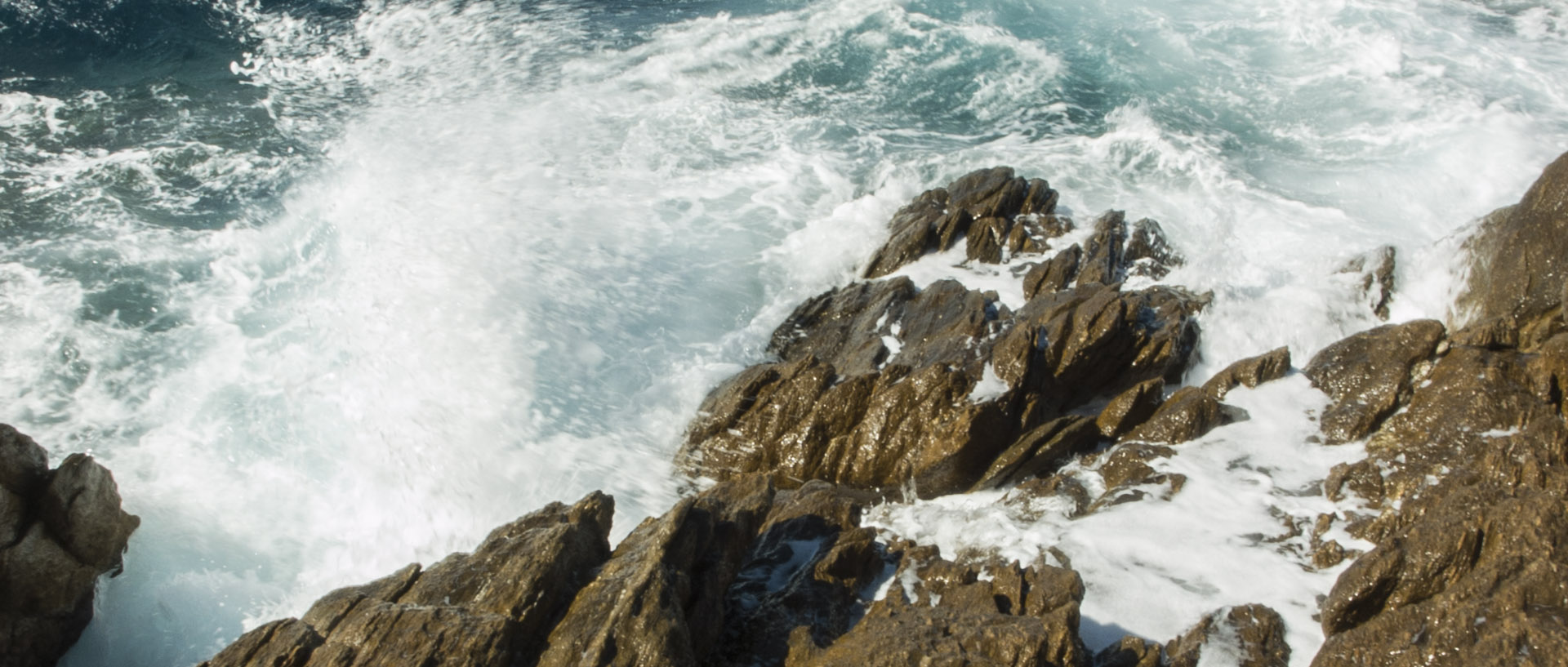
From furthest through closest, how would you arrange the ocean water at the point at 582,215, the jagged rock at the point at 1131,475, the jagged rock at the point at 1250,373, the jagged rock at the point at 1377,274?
the jagged rock at the point at 1377,274, the jagged rock at the point at 1250,373, the ocean water at the point at 582,215, the jagged rock at the point at 1131,475

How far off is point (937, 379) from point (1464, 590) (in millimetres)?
5117

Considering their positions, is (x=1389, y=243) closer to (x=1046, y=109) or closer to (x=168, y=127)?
(x=1046, y=109)

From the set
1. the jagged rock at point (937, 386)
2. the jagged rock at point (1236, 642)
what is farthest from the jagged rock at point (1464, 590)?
the jagged rock at point (937, 386)

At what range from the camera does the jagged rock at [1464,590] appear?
586 cm

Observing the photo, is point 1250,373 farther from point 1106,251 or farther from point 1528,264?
point 1528,264

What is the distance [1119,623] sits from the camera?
7.39 metres

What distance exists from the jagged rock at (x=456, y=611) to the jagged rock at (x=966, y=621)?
1.83 m

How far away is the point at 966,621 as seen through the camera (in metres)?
6.49

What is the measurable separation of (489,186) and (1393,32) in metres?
20.9

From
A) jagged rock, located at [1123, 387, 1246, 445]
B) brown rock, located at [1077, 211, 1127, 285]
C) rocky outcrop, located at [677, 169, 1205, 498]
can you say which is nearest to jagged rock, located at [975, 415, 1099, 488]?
rocky outcrop, located at [677, 169, 1205, 498]

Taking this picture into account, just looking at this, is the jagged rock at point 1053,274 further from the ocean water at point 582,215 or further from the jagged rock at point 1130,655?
the jagged rock at point 1130,655

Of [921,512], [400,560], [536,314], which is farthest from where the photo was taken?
[536,314]

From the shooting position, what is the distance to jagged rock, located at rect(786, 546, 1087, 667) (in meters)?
6.14

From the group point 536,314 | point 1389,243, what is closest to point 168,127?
point 536,314
